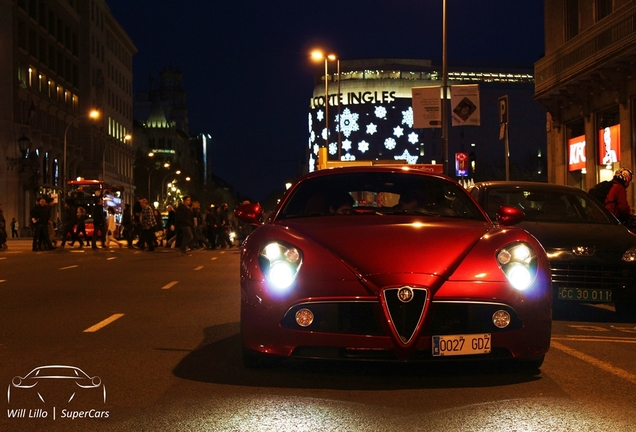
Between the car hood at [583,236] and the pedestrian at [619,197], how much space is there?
339 cm

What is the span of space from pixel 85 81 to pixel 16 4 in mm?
27028

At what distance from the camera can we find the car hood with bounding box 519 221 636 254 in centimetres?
1129

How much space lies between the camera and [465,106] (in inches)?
1144

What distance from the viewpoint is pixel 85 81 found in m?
97.8

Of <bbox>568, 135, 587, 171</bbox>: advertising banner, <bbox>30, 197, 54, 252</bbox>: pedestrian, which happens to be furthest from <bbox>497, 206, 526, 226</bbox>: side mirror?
<bbox>30, 197, 54, 252</bbox>: pedestrian

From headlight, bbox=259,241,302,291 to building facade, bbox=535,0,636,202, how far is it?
842 inches

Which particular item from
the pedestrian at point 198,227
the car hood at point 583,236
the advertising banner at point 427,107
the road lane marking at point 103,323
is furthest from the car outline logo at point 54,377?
the pedestrian at point 198,227

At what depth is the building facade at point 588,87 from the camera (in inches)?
1118

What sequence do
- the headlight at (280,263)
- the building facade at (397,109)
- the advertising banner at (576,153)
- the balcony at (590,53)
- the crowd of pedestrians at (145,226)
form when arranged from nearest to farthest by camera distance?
the headlight at (280,263)
the balcony at (590,53)
the crowd of pedestrians at (145,226)
the advertising banner at (576,153)
the building facade at (397,109)

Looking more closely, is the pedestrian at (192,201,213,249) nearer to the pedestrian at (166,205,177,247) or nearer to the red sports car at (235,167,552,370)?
the pedestrian at (166,205,177,247)

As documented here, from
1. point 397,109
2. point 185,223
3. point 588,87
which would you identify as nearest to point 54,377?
point 185,223

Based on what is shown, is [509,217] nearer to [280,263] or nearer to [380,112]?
[280,263]

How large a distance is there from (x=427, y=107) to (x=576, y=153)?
716cm

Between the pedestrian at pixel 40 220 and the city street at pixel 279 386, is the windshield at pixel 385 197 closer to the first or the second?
the city street at pixel 279 386
